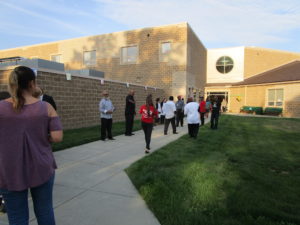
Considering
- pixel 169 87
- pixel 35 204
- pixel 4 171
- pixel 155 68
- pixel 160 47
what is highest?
pixel 160 47

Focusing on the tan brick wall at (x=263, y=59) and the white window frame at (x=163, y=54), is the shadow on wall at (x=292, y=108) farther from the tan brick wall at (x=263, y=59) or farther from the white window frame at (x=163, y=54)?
the white window frame at (x=163, y=54)

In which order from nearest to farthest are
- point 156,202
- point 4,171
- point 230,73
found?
point 4,171 → point 156,202 → point 230,73

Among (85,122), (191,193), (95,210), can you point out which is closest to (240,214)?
(191,193)

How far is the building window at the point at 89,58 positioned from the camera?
27.8 meters

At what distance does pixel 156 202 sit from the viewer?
3.50m

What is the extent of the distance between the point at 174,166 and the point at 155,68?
19.8m

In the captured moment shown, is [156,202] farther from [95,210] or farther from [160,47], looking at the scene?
[160,47]

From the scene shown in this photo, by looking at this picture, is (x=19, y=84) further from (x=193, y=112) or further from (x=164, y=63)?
(x=164, y=63)

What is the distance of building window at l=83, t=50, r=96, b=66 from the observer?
27.8 m

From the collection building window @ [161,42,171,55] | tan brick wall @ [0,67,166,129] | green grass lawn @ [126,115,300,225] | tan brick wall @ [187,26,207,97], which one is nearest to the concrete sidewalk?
green grass lawn @ [126,115,300,225]

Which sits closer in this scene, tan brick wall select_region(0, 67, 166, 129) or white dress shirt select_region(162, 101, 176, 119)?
tan brick wall select_region(0, 67, 166, 129)

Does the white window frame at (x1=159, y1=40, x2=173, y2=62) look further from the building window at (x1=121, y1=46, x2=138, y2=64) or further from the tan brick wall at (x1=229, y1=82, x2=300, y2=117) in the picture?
the tan brick wall at (x1=229, y1=82, x2=300, y2=117)

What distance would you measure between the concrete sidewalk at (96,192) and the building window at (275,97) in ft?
80.6

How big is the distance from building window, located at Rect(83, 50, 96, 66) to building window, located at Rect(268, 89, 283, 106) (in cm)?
2158
